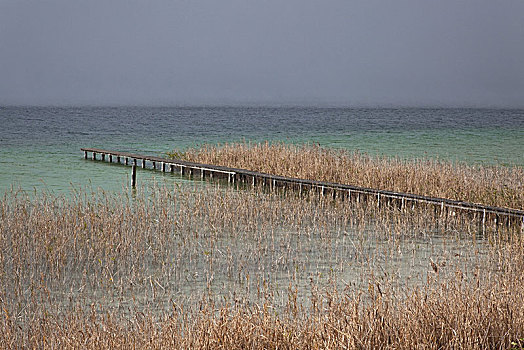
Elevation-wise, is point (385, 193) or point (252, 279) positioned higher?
point (385, 193)

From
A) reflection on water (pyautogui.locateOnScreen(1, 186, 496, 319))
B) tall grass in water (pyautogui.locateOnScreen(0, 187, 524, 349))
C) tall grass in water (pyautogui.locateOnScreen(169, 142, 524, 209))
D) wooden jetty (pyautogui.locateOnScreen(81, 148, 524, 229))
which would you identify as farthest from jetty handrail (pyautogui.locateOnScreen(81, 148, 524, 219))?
tall grass in water (pyautogui.locateOnScreen(169, 142, 524, 209))

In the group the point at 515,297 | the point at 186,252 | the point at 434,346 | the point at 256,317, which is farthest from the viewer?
the point at 186,252

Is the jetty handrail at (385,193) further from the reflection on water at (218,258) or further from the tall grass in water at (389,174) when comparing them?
the tall grass in water at (389,174)

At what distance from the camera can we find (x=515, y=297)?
5211 mm

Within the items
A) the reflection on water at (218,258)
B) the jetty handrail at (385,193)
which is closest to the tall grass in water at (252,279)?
the reflection on water at (218,258)

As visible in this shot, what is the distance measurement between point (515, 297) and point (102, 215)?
6.56 metres

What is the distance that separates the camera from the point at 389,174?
14.0 meters

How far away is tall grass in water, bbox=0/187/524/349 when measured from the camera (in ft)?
14.8

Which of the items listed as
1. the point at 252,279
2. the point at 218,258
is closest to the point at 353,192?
the point at 218,258

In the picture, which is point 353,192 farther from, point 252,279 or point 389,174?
point 252,279

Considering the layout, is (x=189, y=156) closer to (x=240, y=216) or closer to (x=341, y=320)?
(x=240, y=216)

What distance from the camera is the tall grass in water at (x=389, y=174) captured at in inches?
487

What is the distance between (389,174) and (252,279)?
739 centimetres

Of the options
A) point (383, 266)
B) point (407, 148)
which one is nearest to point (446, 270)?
point (383, 266)
